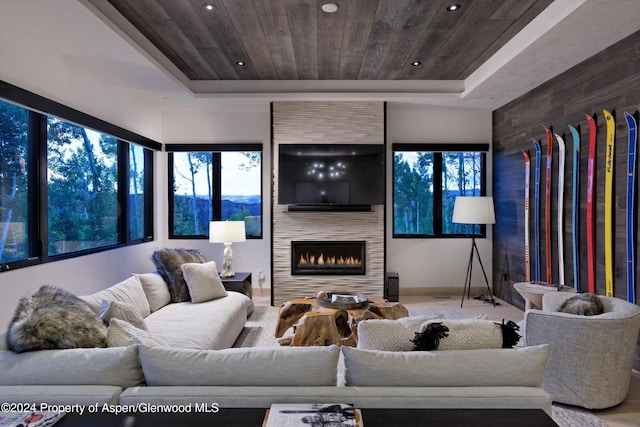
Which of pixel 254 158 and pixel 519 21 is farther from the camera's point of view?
pixel 254 158

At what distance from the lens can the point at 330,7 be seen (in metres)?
3.05

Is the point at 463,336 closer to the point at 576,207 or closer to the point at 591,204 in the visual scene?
the point at 591,204

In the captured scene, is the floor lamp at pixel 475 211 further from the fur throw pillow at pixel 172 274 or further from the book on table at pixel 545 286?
Answer: the fur throw pillow at pixel 172 274

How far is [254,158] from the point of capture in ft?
18.6

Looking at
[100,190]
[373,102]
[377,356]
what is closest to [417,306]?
[373,102]

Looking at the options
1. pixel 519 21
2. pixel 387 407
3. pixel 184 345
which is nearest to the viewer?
pixel 387 407

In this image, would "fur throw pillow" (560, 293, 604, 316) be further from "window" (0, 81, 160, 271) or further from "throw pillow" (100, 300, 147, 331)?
"window" (0, 81, 160, 271)

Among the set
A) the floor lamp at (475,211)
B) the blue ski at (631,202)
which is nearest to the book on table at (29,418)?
the blue ski at (631,202)

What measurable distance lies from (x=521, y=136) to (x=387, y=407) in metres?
4.43

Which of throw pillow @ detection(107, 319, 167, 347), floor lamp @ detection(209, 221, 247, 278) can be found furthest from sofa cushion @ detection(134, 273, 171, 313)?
throw pillow @ detection(107, 319, 167, 347)

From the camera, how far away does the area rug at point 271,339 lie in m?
2.31

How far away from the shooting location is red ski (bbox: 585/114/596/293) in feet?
11.2

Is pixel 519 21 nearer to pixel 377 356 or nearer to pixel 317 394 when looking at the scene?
pixel 377 356

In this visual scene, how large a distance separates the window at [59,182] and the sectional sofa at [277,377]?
76.8 inches
